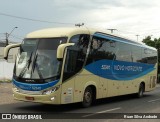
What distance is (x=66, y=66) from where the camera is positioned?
14656 mm

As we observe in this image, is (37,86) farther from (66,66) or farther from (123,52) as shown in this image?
(123,52)

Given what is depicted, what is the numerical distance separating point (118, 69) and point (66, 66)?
223 inches

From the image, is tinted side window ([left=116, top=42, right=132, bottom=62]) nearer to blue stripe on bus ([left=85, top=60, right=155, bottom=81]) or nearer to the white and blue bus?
the white and blue bus

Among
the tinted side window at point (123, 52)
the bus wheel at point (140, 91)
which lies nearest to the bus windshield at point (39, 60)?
the tinted side window at point (123, 52)

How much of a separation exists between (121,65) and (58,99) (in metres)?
6.68

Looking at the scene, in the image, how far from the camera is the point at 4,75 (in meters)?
42.9

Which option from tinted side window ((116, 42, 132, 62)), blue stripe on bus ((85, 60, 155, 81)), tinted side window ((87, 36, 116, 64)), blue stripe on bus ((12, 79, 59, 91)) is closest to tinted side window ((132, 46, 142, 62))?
blue stripe on bus ((85, 60, 155, 81))

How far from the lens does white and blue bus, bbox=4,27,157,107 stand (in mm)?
14242

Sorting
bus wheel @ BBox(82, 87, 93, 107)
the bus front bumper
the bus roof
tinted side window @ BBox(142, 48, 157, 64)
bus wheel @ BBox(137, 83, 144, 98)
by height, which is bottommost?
bus wheel @ BBox(137, 83, 144, 98)

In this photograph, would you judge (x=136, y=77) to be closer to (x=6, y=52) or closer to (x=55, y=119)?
(x=6, y=52)

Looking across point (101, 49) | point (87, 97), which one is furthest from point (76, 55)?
point (101, 49)

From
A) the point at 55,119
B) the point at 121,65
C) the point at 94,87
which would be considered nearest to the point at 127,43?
the point at 121,65

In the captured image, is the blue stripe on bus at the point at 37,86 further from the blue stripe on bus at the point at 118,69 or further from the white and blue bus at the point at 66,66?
the blue stripe on bus at the point at 118,69

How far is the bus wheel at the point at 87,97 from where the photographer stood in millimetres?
16219
